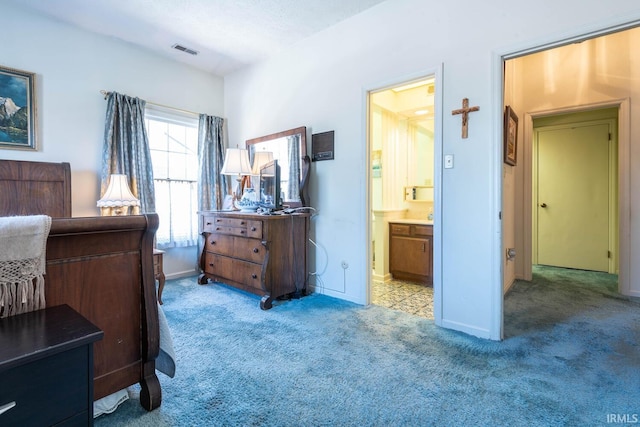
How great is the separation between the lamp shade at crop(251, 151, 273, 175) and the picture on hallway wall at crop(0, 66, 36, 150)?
6.79 feet

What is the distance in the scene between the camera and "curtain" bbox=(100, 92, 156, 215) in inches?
127

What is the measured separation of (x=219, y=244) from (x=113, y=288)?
2.07m

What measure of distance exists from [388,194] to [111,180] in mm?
3101

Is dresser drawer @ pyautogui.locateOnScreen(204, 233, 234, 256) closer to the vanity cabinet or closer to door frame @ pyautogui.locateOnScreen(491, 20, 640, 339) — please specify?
the vanity cabinet

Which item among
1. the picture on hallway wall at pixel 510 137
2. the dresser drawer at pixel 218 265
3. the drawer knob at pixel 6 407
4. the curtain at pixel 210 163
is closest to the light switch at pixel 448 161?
the picture on hallway wall at pixel 510 137

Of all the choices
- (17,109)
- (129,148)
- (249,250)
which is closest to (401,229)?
(249,250)

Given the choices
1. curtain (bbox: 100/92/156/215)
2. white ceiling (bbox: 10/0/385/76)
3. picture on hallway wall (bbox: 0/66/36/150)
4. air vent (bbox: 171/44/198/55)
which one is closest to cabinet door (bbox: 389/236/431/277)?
white ceiling (bbox: 10/0/385/76)

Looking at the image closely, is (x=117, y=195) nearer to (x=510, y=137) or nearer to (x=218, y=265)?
(x=218, y=265)

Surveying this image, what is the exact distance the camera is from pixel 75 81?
312 centimetres

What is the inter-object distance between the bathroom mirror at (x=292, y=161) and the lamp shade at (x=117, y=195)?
1.48 meters

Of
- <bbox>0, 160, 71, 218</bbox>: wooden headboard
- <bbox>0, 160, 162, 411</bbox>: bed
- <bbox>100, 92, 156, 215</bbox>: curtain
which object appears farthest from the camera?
<bbox>100, 92, 156, 215</bbox>: curtain

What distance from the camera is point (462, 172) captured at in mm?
2316

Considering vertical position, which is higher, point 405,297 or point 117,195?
point 117,195

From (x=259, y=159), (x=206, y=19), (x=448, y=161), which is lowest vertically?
(x=448, y=161)
